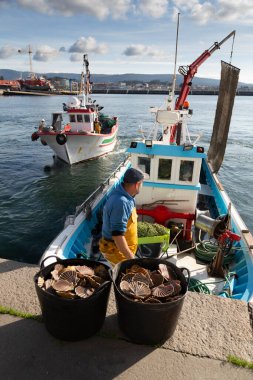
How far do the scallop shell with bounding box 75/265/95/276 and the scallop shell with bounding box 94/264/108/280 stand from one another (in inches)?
1.9

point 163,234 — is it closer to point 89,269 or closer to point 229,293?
point 229,293

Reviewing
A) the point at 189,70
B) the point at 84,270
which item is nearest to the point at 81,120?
the point at 189,70

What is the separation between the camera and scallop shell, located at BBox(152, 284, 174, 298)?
305 centimetres

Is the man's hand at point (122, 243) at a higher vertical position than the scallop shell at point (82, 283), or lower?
higher

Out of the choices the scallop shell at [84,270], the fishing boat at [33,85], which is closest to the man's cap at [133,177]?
the scallop shell at [84,270]

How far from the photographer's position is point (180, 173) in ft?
26.0

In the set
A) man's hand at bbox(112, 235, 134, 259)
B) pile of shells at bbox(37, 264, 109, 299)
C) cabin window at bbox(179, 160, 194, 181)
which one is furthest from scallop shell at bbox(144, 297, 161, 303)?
cabin window at bbox(179, 160, 194, 181)

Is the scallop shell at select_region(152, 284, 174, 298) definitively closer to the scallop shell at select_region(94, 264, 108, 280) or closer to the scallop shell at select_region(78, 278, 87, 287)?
the scallop shell at select_region(94, 264, 108, 280)

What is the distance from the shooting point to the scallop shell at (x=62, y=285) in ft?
9.98

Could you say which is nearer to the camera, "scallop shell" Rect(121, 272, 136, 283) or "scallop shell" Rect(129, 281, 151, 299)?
"scallop shell" Rect(129, 281, 151, 299)

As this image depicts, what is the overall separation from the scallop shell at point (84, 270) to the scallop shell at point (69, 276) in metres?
0.11

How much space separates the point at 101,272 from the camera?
135 inches

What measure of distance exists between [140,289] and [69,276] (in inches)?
31.8

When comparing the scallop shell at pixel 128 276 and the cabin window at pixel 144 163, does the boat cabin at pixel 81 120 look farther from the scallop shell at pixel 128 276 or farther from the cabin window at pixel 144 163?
the scallop shell at pixel 128 276
